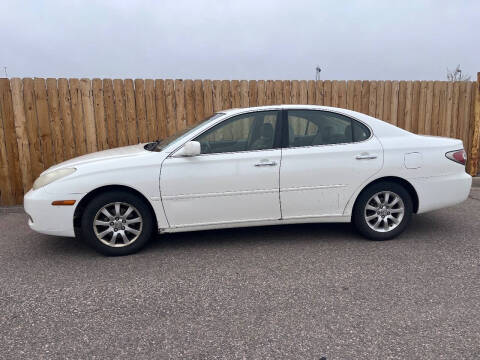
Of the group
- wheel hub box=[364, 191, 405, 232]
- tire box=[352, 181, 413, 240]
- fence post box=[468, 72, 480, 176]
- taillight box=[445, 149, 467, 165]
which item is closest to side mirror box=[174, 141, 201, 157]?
tire box=[352, 181, 413, 240]

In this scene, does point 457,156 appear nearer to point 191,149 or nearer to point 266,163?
point 266,163

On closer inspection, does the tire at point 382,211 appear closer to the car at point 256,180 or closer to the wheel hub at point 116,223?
the car at point 256,180

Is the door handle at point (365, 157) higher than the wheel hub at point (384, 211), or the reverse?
the door handle at point (365, 157)

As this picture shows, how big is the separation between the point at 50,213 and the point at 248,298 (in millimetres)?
2213

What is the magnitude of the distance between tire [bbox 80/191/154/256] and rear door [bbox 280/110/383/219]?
153 centimetres

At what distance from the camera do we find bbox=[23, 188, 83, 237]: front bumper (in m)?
3.60

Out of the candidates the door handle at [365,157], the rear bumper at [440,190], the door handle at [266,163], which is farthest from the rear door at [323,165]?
the rear bumper at [440,190]

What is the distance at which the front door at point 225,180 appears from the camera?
3732 mm

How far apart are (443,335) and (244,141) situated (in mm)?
2529

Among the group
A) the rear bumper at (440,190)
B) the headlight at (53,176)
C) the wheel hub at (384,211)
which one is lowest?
the wheel hub at (384,211)

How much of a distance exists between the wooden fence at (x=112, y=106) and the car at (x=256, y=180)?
7.05ft

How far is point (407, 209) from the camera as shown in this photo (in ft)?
13.5

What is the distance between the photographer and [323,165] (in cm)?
391

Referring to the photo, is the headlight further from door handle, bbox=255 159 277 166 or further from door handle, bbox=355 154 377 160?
door handle, bbox=355 154 377 160
